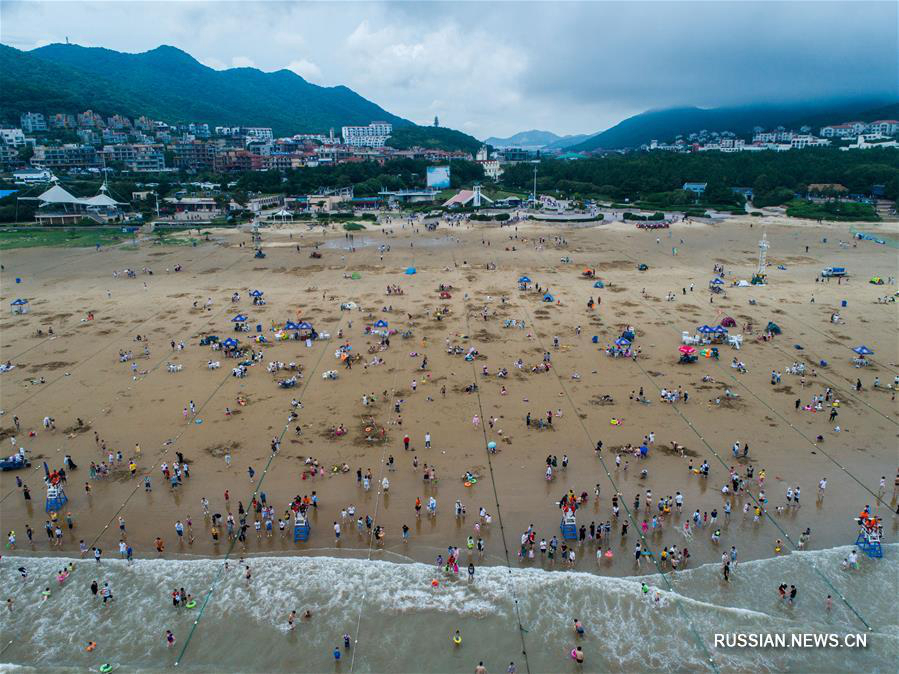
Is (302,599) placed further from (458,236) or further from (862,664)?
(458,236)

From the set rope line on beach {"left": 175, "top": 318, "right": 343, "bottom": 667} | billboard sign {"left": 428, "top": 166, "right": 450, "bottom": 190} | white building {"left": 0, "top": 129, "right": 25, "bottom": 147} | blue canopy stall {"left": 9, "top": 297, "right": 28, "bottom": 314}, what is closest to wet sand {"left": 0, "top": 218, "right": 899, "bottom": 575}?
rope line on beach {"left": 175, "top": 318, "right": 343, "bottom": 667}

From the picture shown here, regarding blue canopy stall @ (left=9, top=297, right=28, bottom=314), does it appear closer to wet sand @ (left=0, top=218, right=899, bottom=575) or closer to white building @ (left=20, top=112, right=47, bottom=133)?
wet sand @ (left=0, top=218, right=899, bottom=575)

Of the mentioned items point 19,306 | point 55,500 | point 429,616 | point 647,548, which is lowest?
point 429,616

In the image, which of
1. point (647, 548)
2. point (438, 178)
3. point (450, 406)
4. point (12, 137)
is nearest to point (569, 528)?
point (647, 548)

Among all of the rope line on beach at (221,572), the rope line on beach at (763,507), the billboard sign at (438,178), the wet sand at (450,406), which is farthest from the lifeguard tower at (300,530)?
the billboard sign at (438,178)

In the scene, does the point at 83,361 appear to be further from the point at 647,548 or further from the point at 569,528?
the point at 647,548

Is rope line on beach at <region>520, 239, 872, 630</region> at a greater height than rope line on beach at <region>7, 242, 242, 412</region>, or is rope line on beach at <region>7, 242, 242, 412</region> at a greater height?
rope line on beach at <region>7, 242, 242, 412</region>

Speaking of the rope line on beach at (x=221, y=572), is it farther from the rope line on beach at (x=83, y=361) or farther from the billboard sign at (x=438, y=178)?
the billboard sign at (x=438, y=178)
